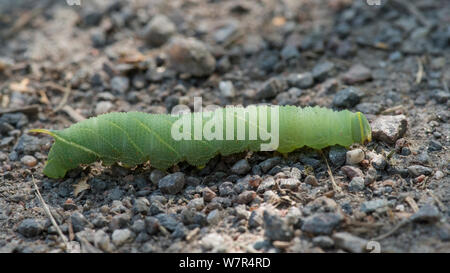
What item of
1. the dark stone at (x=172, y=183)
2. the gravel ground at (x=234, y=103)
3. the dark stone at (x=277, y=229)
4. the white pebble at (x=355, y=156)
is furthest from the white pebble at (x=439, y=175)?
the dark stone at (x=172, y=183)

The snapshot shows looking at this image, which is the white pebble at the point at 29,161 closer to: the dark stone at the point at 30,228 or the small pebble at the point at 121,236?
the dark stone at the point at 30,228

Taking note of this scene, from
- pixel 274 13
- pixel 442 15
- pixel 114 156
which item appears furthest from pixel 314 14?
pixel 114 156

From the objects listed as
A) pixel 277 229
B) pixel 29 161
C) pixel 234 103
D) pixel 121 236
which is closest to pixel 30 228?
pixel 121 236

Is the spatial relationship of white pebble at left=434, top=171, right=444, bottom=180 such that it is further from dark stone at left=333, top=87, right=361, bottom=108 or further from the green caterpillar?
dark stone at left=333, top=87, right=361, bottom=108
